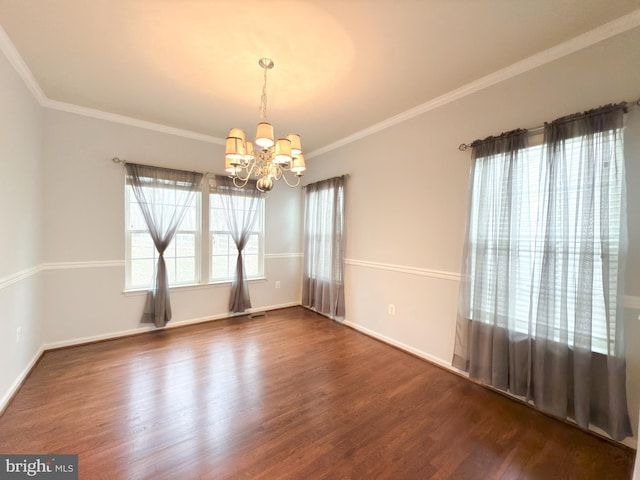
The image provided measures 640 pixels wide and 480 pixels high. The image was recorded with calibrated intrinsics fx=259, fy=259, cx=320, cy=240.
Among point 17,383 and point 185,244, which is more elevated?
point 185,244

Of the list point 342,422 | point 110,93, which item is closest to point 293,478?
point 342,422

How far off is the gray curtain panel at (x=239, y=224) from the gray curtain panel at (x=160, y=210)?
63 centimetres

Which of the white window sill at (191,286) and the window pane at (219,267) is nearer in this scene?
the white window sill at (191,286)

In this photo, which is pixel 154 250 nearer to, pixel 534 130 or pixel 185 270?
pixel 185 270

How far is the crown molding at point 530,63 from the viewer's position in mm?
1682

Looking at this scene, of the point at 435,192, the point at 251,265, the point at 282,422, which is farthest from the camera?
the point at 251,265

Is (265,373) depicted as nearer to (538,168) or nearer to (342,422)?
(342,422)

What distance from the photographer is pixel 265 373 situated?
2.50m

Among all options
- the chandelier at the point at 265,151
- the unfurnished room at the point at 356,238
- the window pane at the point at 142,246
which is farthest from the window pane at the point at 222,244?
the chandelier at the point at 265,151

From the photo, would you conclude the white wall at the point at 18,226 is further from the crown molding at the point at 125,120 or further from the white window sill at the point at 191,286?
the white window sill at the point at 191,286

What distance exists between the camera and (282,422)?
1857 mm

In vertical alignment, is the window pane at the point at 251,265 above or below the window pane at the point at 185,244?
below

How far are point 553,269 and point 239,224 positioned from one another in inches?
146

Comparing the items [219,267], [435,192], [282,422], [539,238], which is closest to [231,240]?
[219,267]
